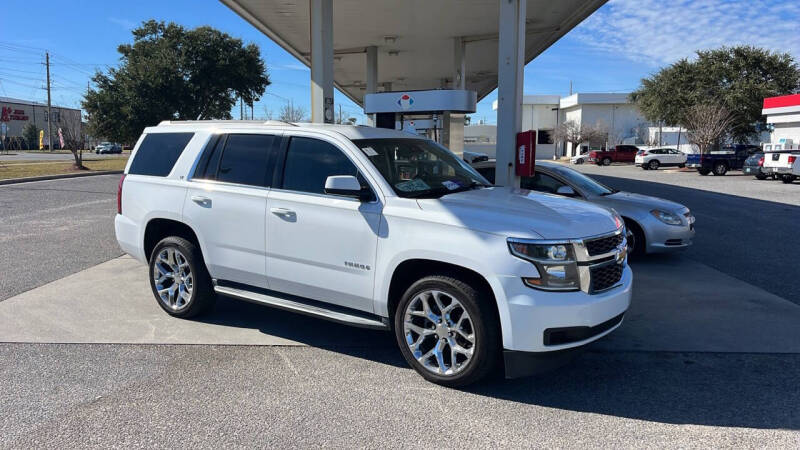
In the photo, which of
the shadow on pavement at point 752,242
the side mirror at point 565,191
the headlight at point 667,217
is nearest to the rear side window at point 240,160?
the side mirror at point 565,191

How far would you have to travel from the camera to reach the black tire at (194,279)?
5.36 meters

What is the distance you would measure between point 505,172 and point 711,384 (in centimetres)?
503

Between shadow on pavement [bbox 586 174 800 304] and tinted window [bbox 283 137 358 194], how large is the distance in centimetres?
545

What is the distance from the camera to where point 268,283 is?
193 inches

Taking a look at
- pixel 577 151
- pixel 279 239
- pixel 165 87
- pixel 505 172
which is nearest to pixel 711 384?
pixel 279 239

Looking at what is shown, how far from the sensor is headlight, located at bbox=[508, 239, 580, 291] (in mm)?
3701

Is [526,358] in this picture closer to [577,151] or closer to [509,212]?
[509,212]

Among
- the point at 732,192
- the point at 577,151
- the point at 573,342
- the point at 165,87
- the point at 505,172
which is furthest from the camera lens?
the point at 577,151

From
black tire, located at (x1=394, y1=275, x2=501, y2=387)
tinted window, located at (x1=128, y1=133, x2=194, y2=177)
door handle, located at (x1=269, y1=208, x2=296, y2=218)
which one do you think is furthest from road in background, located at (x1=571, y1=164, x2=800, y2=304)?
tinted window, located at (x1=128, y1=133, x2=194, y2=177)

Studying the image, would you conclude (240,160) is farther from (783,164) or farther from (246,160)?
(783,164)

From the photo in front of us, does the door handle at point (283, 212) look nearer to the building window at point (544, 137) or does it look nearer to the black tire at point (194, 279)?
the black tire at point (194, 279)

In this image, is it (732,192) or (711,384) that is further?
(732,192)

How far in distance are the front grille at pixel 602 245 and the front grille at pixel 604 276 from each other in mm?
109

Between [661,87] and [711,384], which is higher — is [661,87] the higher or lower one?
the higher one
